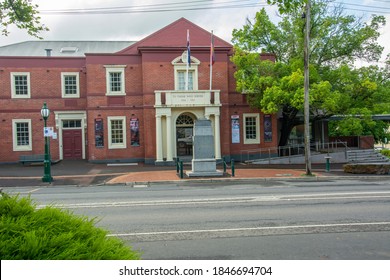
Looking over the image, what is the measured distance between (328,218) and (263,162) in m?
18.5

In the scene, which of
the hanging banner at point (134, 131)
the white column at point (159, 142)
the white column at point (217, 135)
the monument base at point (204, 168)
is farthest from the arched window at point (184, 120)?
the monument base at point (204, 168)

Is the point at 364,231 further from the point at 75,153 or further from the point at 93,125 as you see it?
the point at 75,153

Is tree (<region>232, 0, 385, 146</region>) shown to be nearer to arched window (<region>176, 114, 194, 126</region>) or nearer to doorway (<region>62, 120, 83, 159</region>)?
arched window (<region>176, 114, 194, 126</region>)

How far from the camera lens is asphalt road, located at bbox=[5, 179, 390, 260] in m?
5.88

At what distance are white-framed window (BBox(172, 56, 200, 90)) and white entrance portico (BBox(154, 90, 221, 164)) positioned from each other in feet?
4.80

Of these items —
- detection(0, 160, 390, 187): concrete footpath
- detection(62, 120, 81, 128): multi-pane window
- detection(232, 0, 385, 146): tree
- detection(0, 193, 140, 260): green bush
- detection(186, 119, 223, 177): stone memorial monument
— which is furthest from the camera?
detection(62, 120, 81, 128): multi-pane window

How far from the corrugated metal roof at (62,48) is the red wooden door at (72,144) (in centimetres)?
845

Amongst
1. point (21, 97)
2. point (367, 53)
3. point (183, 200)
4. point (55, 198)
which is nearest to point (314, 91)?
point (367, 53)

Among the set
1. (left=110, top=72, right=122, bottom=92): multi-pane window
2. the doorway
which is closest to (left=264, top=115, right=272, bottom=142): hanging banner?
(left=110, top=72, right=122, bottom=92): multi-pane window

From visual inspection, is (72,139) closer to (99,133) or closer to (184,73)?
(99,133)

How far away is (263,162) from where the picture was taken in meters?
26.7

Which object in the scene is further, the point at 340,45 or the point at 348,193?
the point at 340,45

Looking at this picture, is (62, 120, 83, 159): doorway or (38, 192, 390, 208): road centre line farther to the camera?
(62, 120, 83, 159): doorway

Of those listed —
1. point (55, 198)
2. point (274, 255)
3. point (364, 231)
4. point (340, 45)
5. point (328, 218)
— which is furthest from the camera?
point (340, 45)
